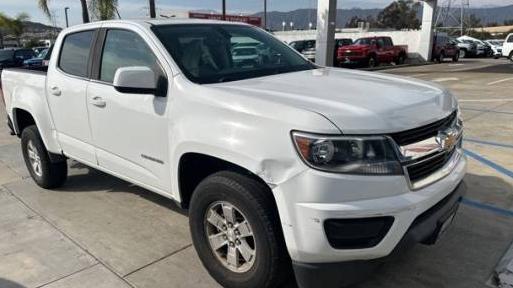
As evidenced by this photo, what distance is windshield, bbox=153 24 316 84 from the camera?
3.66 m

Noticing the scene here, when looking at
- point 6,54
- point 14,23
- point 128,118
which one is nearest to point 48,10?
point 6,54

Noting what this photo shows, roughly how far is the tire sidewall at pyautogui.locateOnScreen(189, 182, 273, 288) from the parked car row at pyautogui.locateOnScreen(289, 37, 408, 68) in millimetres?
21457

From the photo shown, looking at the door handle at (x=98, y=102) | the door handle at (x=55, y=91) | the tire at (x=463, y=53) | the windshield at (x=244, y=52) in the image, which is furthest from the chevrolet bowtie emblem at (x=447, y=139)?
the tire at (x=463, y=53)

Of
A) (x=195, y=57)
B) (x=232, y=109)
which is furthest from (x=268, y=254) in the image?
(x=195, y=57)

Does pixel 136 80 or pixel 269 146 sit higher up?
pixel 136 80


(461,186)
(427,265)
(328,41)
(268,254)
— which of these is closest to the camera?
(268,254)

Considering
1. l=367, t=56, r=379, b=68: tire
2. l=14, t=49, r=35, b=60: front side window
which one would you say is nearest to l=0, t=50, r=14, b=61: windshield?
l=14, t=49, r=35, b=60: front side window

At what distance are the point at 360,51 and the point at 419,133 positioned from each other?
2305cm

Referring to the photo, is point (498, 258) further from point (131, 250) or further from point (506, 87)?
point (506, 87)

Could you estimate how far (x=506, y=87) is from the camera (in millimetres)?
14719

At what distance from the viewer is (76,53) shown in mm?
4816

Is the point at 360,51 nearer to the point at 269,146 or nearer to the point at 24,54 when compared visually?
the point at 24,54

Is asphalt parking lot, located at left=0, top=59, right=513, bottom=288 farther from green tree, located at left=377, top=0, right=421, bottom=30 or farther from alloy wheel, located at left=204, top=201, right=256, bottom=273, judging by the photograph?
green tree, located at left=377, top=0, right=421, bottom=30

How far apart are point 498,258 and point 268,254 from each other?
6.45 feet
